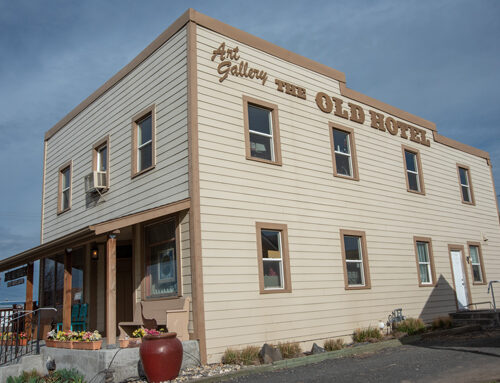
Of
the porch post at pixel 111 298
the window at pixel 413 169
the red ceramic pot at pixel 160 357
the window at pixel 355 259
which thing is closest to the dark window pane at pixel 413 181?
the window at pixel 413 169

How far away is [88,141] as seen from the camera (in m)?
15.8

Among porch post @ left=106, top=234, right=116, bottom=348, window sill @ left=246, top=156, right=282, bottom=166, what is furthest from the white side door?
porch post @ left=106, top=234, right=116, bottom=348

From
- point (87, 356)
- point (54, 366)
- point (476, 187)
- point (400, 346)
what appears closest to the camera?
point (87, 356)

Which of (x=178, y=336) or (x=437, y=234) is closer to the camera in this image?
(x=178, y=336)

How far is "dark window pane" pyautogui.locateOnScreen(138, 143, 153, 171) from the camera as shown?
12891 mm

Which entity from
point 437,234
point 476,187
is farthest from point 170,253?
point 476,187

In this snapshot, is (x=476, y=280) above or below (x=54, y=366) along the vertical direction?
above

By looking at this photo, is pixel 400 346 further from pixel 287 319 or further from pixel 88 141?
pixel 88 141

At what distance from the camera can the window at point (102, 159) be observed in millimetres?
14422

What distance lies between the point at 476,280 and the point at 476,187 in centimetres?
410

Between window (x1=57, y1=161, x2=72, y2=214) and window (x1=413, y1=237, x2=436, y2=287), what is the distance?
11.4 m

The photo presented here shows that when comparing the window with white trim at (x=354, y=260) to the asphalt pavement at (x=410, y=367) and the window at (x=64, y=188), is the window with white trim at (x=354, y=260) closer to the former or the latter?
the asphalt pavement at (x=410, y=367)

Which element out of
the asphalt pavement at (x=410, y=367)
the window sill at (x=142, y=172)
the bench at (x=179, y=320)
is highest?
the window sill at (x=142, y=172)

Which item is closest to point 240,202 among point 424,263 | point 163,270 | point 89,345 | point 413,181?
point 163,270
